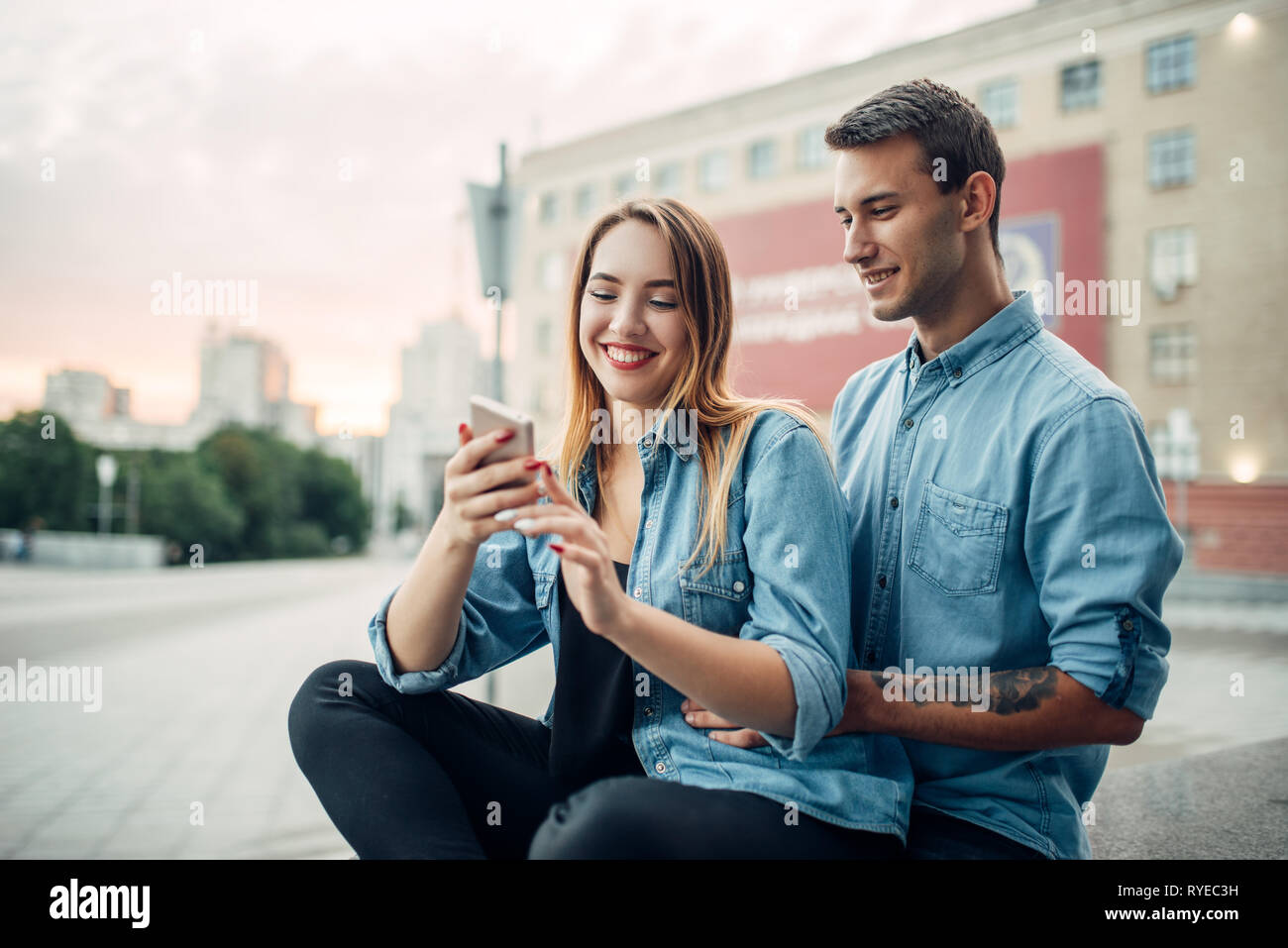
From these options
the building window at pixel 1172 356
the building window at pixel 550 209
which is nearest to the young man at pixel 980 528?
the building window at pixel 1172 356

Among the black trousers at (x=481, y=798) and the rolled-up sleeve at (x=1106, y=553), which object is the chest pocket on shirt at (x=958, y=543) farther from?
the black trousers at (x=481, y=798)

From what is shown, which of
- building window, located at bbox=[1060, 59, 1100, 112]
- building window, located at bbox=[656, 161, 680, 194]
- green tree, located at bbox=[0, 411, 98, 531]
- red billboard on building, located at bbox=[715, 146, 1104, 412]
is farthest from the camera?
green tree, located at bbox=[0, 411, 98, 531]

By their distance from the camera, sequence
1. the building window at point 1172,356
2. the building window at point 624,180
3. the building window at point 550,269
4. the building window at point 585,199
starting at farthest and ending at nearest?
the building window at point 550,269 < the building window at point 585,199 < the building window at point 624,180 < the building window at point 1172,356

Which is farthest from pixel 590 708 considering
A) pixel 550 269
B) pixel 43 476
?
pixel 43 476

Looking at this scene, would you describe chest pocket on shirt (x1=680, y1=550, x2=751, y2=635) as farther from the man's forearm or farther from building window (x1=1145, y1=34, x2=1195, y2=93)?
building window (x1=1145, y1=34, x2=1195, y2=93)

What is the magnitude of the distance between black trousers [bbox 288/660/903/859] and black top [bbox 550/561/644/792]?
64 mm

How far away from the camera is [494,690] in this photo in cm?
476

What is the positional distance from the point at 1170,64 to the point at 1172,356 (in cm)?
662

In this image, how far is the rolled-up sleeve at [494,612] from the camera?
72.1 inches

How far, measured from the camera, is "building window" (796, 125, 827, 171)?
27.4m

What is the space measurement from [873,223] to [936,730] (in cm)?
101

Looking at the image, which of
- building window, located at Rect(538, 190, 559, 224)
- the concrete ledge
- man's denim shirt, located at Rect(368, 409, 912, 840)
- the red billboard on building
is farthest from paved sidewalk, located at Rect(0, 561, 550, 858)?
building window, located at Rect(538, 190, 559, 224)

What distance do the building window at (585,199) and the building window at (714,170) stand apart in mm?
4993
